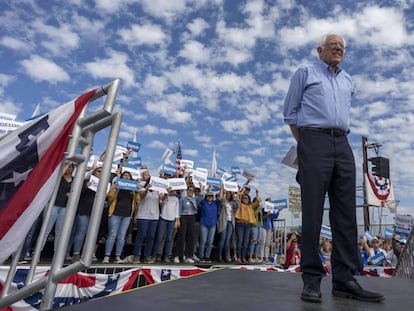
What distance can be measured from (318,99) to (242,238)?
24.1 ft

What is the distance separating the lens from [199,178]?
9109 mm

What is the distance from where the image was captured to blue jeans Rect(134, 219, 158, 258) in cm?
731

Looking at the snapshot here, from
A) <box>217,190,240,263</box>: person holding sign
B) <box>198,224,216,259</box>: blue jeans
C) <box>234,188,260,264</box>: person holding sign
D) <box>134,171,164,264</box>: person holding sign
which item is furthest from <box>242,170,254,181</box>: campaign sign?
<box>134,171,164,264</box>: person holding sign

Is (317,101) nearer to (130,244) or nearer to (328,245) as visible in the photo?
(130,244)

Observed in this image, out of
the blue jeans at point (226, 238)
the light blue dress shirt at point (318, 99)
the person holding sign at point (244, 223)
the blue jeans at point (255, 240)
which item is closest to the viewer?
the light blue dress shirt at point (318, 99)

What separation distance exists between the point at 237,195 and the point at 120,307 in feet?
26.0

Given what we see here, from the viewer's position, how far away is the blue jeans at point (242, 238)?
364 inches

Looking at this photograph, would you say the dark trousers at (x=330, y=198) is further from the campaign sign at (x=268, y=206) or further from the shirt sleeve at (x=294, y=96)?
the campaign sign at (x=268, y=206)

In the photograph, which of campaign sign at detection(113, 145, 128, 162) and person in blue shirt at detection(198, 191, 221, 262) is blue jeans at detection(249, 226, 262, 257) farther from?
campaign sign at detection(113, 145, 128, 162)

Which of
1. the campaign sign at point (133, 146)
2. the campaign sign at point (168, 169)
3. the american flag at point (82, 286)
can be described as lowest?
the american flag at point (82, 286)

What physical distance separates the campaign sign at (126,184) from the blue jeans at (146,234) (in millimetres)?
778

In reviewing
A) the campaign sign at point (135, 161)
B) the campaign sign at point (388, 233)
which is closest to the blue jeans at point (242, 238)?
the campaign sign at point (135, 161)

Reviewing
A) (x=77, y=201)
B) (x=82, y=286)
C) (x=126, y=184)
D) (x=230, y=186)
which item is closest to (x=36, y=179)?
(x=77, y=201)

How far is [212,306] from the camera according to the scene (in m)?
1.68
